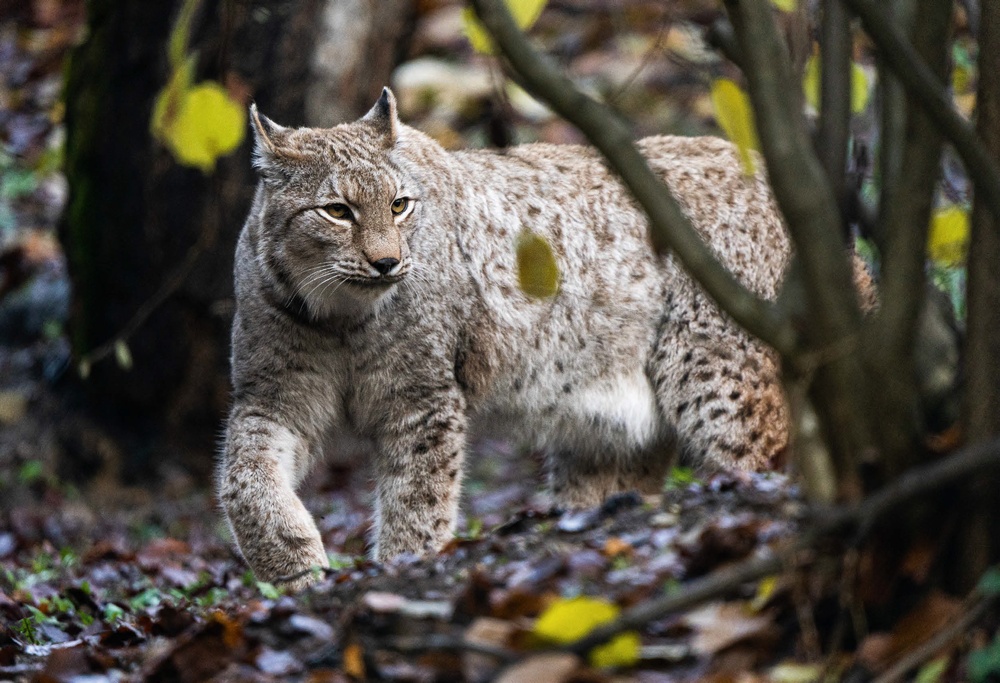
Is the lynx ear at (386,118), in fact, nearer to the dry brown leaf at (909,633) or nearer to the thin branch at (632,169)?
the thin branch at (632,169)

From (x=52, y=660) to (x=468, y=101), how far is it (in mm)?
9748

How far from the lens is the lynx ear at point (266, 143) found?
567cm

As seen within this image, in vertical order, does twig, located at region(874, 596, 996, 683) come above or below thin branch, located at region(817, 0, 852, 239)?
below

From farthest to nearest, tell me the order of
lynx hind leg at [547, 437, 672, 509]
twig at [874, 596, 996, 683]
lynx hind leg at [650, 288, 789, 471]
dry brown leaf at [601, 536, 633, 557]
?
1. lynx hind leg at [547, 437, 672, 509]
2. lynx hind leg at [650, 288, 789, 471]
3. dry brown leaf at [601, 536, 633, 557]
4. twig at [874, 596, 996, 683]

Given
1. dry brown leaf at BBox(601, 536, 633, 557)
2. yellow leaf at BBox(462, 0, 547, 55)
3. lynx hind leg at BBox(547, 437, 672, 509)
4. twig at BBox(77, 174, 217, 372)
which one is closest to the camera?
yellow leaf at BBox(462, 0, 547, 55)

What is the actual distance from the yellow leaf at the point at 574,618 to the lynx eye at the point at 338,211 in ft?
10.5

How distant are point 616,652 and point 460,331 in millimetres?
3534

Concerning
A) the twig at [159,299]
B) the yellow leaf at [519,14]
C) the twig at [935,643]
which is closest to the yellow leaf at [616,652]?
the twig at [935,643]

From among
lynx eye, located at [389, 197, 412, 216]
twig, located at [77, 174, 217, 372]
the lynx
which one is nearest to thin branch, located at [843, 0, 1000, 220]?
twig, located at [77, 174, 217, 372]

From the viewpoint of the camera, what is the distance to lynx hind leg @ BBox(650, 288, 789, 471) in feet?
20.2

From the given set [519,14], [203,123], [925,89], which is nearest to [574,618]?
[925,89]

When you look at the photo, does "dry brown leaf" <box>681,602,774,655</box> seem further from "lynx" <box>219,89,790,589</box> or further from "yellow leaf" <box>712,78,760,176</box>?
"lynx" <box>219,89,790,589</box>

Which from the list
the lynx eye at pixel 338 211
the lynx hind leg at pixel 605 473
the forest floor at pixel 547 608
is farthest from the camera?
the lynx hind leg at pixel 605 473

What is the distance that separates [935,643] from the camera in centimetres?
261
